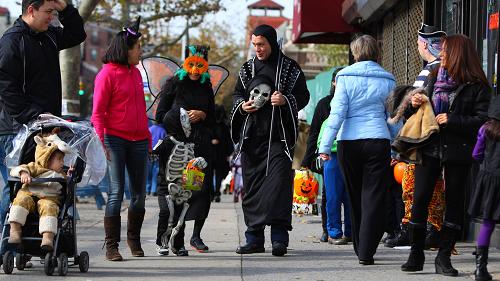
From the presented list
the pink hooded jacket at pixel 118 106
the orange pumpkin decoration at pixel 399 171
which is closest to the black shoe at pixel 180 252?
the pink hooded jacket at pixel 118 106

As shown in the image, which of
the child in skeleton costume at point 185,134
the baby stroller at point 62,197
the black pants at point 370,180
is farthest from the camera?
the child in skeleton costume at point 185,134

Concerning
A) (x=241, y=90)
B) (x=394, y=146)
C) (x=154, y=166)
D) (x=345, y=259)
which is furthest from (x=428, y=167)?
(x=154, y=166)

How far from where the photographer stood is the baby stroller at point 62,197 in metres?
8.39

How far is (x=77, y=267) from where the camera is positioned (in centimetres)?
911

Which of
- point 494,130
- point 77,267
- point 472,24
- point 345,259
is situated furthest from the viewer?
point 472,24

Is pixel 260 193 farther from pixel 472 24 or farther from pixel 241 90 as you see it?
pixel 472 24

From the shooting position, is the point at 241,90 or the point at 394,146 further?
the point at 241,90

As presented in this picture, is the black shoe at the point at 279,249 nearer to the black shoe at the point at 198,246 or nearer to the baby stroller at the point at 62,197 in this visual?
the black shoe at the point at 198,246

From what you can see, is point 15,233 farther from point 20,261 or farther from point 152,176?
point 152,176

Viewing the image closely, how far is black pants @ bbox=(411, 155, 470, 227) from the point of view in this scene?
27.9 feet

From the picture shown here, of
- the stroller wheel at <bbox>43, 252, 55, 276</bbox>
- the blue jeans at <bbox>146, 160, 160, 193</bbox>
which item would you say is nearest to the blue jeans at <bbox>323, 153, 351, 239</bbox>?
the stroller wheel at <bbox>43, 252, 55, 276</bbox>

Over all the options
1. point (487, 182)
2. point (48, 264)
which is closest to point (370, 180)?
point (487, 182)

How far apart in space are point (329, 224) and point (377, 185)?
2467 mm

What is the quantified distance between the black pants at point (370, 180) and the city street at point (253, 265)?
0.23 meters
